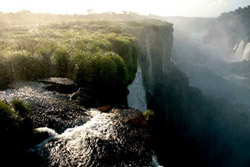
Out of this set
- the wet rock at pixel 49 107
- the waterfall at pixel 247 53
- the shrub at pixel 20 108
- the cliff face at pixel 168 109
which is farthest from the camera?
the waterfall at pixel 247 53

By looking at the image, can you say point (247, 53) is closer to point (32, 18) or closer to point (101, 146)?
point (32, 18)

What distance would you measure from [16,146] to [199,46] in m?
159

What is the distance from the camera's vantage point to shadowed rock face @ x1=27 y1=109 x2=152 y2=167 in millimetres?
7148

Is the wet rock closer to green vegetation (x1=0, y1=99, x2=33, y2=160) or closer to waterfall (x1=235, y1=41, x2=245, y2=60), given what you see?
green vegetation (x1=0, y1=99, x2=33, y2=160)

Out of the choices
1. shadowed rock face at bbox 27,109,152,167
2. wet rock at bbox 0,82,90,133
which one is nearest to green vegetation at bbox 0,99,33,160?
shadowed rock face at bbox 27,109,152,167

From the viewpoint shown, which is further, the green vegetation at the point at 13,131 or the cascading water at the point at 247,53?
the cascading water at the point at 247,53

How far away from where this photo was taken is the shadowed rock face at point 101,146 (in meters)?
7.15

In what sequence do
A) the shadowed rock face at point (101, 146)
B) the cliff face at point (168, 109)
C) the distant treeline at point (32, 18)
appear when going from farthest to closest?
the distant treeline at point (32, 18), the cliff face at point (168, 109), the shadowed rock face at point (101, 146)

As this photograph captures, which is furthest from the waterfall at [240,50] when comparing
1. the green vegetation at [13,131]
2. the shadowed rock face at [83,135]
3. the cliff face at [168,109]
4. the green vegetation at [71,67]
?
the green vegetation at [13,131]

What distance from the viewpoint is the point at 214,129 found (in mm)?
55781

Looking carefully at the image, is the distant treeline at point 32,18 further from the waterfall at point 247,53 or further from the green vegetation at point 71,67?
the waterfall at point 247,53

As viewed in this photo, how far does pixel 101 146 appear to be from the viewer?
7797 millimetres

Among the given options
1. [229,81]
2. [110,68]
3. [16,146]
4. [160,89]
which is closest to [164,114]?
[160,89]

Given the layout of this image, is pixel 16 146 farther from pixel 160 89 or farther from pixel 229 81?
pixel 229 81
